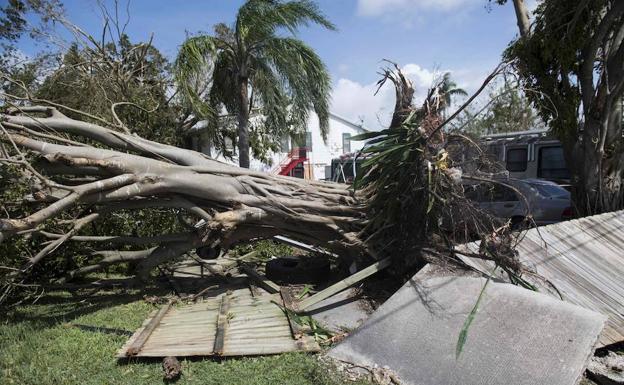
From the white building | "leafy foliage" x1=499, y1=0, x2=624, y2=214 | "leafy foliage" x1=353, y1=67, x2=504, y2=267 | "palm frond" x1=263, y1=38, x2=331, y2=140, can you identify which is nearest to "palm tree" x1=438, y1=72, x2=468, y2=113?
"leafy foliage" x1=353, y1=67, x2=504, y2=267

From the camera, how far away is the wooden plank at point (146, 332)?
433cm

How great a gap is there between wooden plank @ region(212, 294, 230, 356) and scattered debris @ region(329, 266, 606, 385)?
42.6 inches

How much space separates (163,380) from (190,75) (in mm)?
10477

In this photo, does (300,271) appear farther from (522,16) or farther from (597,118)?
(522,16)

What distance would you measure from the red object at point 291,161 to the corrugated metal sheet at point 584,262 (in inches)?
852

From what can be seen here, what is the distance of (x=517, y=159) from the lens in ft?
46.8

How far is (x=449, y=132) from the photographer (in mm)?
5520

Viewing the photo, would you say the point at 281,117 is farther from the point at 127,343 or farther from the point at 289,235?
the point at 127,343

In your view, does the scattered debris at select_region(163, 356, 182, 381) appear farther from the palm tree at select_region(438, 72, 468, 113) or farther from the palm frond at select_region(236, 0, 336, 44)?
the palm frond at select_region(236, 0, 336, 44)

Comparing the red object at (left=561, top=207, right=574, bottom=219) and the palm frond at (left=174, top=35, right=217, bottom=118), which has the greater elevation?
the palm frond at (left=174, top=35, right=217, bottom=118)

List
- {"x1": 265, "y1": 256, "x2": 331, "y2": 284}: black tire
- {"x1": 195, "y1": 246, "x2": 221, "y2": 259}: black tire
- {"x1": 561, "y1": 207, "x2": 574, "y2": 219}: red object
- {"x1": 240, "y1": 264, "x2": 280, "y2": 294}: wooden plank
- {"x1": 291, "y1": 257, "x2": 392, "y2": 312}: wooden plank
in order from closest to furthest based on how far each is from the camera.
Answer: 1. {"x1": 291, "y1": 257, "x2": 392, "y2": 312}: wooden plank
2. {"x1": 240, "y1": 264, "x2": 280, "y2": 294}: wooden plank
3. {"x1": 265, "y1": 256, "x2": 331, "y2": 284}: black tire
4. {"x1": 195, "y1": 246, "x2": 221, "y2": 259}: black tire
5. {"x1": 561, "y1": 207, "x2": 574, "y2": 219}: red object

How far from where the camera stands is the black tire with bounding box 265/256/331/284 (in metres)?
7.04

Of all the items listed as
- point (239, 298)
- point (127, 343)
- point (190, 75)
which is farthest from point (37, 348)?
point (190, 75)

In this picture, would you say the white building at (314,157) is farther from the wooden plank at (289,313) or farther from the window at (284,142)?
the wooden plank at (289,313)
